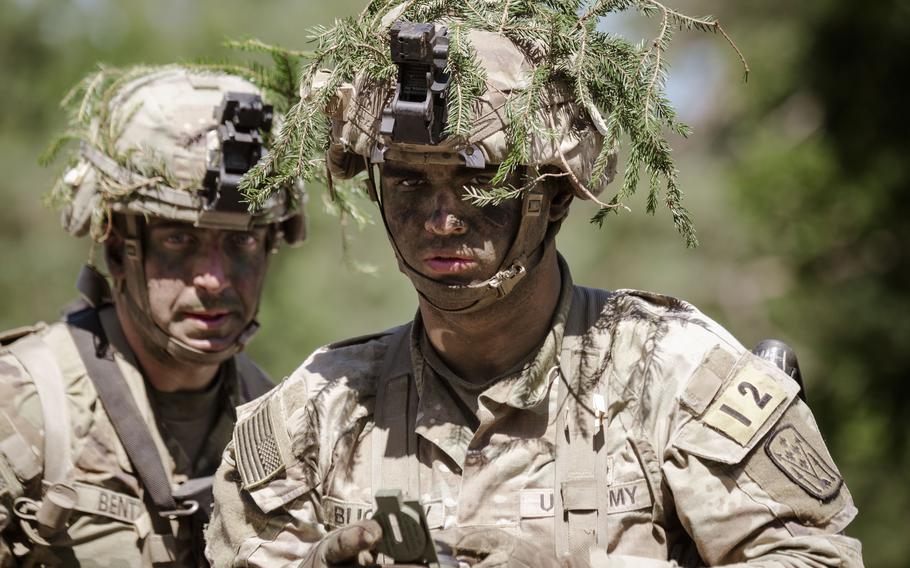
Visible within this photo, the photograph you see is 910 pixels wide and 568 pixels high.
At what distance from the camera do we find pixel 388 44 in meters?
4.80

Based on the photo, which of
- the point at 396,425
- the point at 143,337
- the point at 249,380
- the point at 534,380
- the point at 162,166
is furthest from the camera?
the point at 249,380

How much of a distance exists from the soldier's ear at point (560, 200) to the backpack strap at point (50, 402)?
8.65ft

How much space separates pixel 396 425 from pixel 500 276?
652 mm

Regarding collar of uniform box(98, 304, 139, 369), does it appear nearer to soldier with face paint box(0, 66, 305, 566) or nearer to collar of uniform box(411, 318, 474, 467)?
soldier with face paint box(0, 66, 305, 566)

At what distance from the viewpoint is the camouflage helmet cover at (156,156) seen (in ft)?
22.1

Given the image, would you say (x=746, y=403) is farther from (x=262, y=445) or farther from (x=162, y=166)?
(x=162, y=166)

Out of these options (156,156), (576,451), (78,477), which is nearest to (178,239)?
(156,156)

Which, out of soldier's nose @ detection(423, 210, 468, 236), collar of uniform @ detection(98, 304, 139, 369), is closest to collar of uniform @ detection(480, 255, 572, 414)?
soldier's nose @ detection(423, 210, 468, 236)

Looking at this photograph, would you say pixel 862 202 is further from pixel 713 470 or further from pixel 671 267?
pixel 713 470

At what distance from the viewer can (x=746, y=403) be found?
455 cm

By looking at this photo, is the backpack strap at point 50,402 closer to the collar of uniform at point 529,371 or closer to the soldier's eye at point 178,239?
the soldier's eye at point 178,239

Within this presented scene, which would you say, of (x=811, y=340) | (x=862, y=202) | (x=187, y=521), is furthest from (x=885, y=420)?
(x=187, y=521)

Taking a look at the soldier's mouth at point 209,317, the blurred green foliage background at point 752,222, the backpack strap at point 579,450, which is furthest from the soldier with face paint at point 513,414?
the blurred green foliage background at point 752,222

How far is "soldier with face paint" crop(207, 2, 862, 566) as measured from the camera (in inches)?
175
